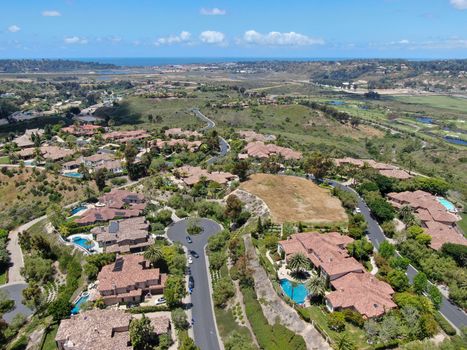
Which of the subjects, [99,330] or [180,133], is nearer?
[99,330]

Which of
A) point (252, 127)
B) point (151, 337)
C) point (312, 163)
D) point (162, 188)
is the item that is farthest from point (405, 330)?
point (252, 127)

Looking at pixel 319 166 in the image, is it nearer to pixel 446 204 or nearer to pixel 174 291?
pixel 446 204

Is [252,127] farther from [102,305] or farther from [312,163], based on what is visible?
[102,305]

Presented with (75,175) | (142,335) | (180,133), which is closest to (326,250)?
(142,335)

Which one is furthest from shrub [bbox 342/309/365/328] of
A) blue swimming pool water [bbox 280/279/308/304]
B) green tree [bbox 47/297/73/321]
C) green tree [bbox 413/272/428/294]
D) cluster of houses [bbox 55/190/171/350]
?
green tree [bbox 47/297/73/321]

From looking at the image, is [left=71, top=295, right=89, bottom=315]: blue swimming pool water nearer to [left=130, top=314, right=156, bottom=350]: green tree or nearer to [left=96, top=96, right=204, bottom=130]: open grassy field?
[left=130, top=314, right=156, bottom=350]: green tree

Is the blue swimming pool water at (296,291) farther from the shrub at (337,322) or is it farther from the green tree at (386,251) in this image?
the green tree at (386,251)
